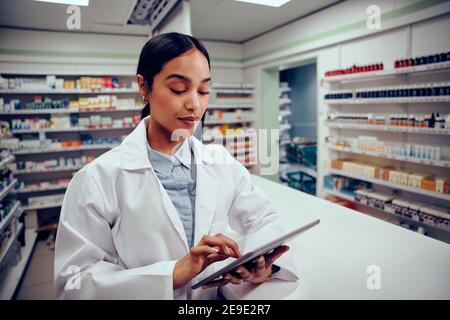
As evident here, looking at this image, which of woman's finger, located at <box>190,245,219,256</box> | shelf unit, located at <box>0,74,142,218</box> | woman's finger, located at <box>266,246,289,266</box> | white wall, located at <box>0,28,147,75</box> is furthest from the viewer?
white wall, located at <box>0,28,147,75</box>

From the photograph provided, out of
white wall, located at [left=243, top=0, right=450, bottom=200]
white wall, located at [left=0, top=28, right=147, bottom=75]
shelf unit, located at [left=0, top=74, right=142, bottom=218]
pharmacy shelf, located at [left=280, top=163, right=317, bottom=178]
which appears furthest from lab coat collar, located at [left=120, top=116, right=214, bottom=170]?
pharmacy shelf, located at [left=280, top=163, right=317, bottom=178]

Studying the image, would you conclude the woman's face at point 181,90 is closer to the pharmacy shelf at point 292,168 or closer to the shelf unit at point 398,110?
the shelf unit at point 398,110

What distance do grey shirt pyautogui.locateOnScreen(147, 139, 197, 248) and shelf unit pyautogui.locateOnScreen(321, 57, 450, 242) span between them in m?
3.08

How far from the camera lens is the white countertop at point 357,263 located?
1.04m

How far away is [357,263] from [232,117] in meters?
5.66

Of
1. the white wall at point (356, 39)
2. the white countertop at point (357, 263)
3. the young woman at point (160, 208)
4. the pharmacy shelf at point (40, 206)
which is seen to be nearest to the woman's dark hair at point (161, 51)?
the young woman at point (160, 208)

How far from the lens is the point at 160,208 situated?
106 centimetres

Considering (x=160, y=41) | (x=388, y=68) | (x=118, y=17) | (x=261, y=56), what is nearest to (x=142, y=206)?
(x=160, y=41)

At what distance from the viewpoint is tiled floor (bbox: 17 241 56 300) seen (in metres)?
3.32

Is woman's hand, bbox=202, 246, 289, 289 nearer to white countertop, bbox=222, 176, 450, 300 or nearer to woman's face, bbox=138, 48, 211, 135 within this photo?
white countertop, bbox=222, 176, 450, 300

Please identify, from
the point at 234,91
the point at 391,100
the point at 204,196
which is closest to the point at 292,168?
the point at 234,91

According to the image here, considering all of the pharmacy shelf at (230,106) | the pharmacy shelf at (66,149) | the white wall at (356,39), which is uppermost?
the white wall at (356,39)

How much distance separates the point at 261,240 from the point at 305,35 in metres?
4.94

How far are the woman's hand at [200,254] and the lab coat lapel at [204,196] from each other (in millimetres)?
200
